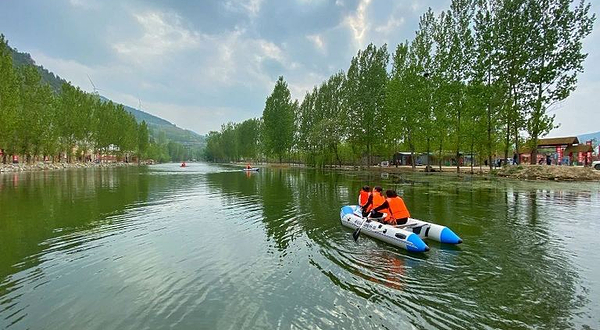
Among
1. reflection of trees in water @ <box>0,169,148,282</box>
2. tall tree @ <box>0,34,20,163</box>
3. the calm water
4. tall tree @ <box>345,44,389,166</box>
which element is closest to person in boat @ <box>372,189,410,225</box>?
the calm water

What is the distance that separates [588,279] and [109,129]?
345 feet

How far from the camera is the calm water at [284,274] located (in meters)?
6.15

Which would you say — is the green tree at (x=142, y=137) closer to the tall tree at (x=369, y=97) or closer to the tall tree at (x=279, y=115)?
the tall tree at (x=279, y=115)

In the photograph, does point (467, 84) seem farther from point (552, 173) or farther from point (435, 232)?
point (435, 232)

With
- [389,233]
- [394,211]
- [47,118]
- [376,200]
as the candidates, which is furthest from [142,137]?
[389,233]

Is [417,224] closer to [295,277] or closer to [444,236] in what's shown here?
[444,236]

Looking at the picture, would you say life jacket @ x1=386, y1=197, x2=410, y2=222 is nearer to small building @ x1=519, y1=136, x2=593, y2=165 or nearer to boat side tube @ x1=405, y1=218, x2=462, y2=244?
boat side tube @ x1=405, y1=218, x2=462, y2=244

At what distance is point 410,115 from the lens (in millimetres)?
50719

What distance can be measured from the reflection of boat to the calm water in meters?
0.30

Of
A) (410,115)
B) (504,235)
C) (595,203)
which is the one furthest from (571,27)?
(504,235)

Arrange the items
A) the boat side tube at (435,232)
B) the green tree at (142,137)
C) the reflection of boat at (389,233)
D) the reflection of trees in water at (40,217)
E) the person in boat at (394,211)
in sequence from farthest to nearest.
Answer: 1. the green tree at (142,137)
2. the person in boat at (394,211)
3. the boat side tube at (435,232)
4. the reflection of boat at (389,233)
5. the reflection of trees in water at (40,217)

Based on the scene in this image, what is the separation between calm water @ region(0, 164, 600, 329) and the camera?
615cm

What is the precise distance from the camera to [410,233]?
10.4m

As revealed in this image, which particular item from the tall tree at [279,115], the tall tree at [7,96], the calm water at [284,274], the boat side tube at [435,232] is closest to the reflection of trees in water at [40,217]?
the calm water at [284,274]
